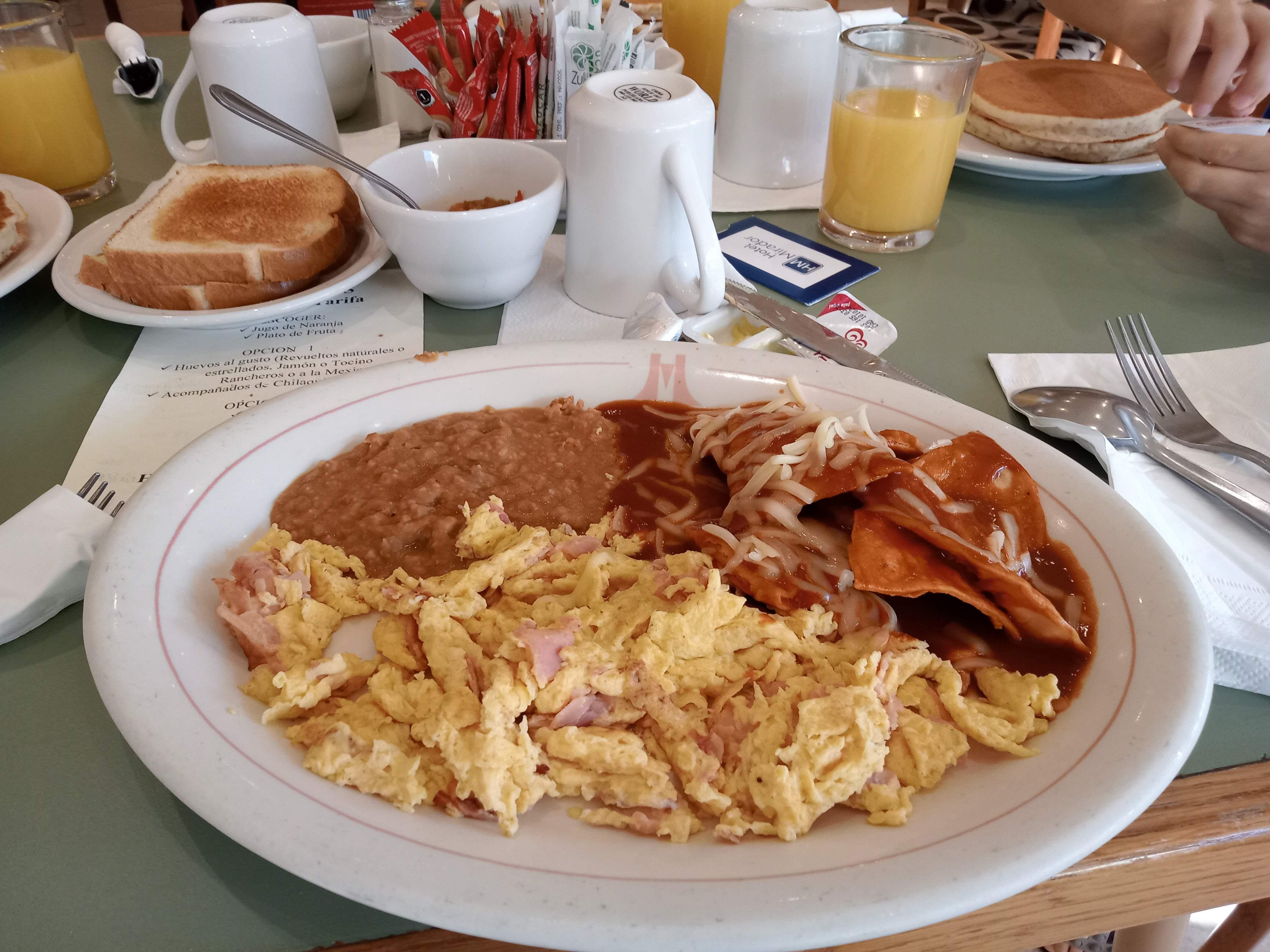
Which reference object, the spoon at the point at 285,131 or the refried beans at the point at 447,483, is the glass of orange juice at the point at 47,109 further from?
the refried beans at the point at 447,483

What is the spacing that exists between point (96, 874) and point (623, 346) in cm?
107

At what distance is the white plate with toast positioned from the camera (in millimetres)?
1671

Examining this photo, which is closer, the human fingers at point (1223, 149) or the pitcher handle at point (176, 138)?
the human fingers at point (1223, 149)

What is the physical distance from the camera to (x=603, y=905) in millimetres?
731

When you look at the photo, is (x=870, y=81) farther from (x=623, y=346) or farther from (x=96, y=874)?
(x=96, y=874)

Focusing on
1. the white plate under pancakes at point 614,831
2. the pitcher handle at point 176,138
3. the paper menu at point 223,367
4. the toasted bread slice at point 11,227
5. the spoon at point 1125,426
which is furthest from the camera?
the pitcher handle at point 176,138

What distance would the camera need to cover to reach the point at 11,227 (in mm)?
1803

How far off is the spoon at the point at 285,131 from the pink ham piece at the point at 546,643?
1136mm

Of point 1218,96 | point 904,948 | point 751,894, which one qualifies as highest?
point 1218,96

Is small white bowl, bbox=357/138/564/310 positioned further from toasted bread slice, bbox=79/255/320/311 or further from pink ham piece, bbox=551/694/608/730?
pink ham piece, bbox=551/694/608/730

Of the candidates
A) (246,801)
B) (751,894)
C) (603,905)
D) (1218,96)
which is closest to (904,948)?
(751,894)

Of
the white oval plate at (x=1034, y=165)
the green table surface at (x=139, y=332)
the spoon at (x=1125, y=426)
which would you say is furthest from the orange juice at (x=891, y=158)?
the spoon at (x=1125, y=426)

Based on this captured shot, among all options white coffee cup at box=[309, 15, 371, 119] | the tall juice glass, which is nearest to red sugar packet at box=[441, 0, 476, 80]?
white coffee cup at box=[309, 15, 371, 119]

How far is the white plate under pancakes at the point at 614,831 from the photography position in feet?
Answer: 2.39
